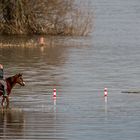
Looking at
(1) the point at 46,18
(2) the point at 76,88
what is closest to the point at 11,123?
(2) the point at 76,88

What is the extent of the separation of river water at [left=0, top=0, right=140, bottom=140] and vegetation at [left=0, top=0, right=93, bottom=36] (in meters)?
1.58

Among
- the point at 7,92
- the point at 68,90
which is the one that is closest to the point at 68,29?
the point at 68,90

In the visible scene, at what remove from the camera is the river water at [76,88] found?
75.7ft

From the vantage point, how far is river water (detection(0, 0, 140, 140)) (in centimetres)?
2306

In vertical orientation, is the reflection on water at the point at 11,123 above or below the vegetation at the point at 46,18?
below

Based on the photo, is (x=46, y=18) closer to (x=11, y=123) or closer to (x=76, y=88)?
(x=76, y=88)

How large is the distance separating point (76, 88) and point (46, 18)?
2502cm

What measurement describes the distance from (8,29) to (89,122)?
34710 millimetres

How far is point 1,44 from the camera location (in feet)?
172

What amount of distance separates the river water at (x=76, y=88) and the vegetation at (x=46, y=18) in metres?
1.58

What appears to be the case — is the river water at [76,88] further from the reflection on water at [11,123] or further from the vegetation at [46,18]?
the vegetation at [46,18]

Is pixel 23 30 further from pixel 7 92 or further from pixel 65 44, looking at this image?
pixel 7 92

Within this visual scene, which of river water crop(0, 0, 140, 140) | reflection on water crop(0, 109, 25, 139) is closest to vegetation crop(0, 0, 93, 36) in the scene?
river water crop(0, 0, 140, 140)

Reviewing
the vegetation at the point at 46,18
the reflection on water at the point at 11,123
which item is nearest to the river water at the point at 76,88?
the reflection on water at the point at 11,123
